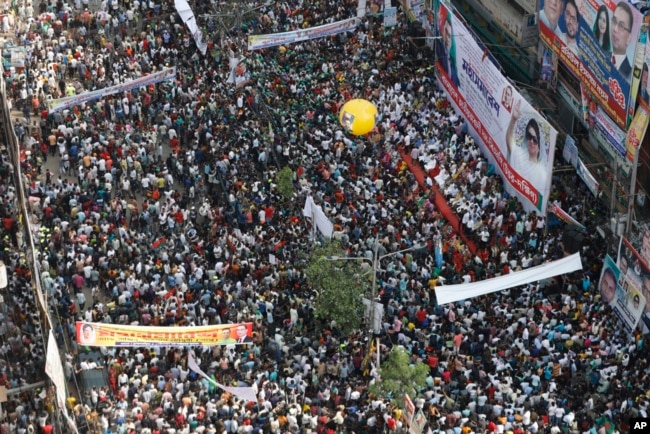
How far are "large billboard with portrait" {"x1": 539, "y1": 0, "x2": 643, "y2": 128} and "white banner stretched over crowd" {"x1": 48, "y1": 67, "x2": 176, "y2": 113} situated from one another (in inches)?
545

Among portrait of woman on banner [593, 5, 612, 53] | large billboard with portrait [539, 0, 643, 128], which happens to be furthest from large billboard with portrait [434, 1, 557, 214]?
portrait of woman on banner [593, 5, 612, 53]

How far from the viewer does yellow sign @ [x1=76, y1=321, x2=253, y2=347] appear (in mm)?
39656

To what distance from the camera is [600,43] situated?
44.5m

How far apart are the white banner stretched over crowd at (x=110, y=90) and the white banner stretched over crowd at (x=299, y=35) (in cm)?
339

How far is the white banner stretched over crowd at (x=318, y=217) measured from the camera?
4588cm

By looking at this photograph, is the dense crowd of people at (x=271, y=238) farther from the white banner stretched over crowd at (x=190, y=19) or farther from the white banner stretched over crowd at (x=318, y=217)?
the white banner stretched over crowd at (x=190, y=19)

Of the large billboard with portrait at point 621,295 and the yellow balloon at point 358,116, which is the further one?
the yellow balloon at point 358,116

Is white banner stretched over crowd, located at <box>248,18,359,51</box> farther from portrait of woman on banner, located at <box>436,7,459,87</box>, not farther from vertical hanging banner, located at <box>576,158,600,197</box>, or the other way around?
vertical hanging banner, located at <box>576,158,600,197</box>

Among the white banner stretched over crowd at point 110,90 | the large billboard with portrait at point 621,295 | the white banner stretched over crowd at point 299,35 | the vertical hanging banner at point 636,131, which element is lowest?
the large billboard with portrait at point 621,295

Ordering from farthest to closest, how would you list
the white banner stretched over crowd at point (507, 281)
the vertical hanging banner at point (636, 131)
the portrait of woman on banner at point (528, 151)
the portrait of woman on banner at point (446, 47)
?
the portrait of woman on banner at point (446, 47) → the portrait of woman on banner at point (528, 151) → the vertical hanging banner at point (636, 131) → the white banner stretched over crowd at point (507, 281)

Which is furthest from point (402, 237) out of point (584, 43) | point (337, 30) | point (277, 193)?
point (337, 30)

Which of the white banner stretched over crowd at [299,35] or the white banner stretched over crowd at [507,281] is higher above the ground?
the white banner stretched over crowd at [299,35]

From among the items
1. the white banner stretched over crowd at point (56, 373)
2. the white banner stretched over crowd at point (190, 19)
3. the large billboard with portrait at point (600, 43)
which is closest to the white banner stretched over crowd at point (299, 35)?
the white banner stretched over crowd at point (190, 19)

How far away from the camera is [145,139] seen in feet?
174
